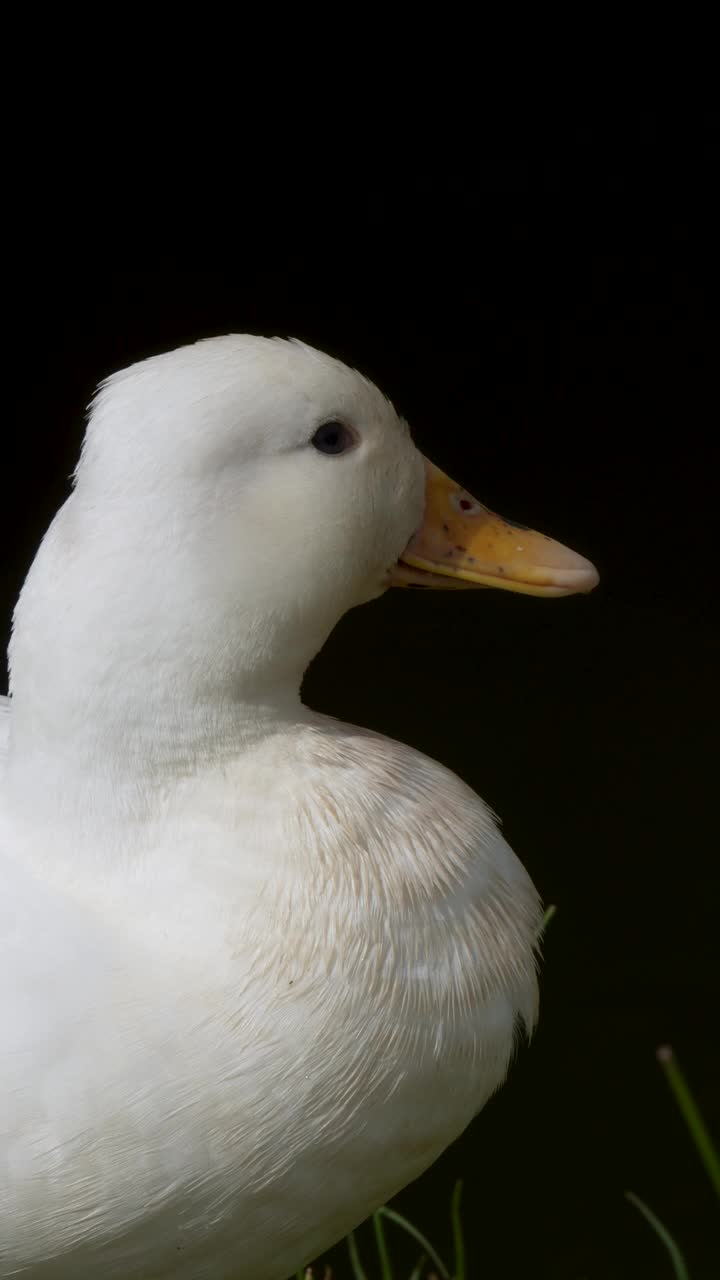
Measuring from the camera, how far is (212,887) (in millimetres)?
1070

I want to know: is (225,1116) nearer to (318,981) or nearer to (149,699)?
(318,981)

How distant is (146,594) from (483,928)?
1.08ft

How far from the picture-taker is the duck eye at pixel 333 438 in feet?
3.67

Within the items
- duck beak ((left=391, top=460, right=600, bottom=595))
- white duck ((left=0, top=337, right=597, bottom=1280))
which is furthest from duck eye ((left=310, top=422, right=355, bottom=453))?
duck beak ((left=391, top=460, right=600, bottom=595))

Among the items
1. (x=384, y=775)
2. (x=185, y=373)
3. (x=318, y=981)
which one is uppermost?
(x=185, y=373)

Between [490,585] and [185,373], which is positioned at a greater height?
[185,373]

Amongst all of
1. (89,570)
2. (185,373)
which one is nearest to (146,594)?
(89,570)

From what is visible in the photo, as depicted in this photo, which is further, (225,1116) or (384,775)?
(384,775)

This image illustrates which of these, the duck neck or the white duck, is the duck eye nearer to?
the white duck

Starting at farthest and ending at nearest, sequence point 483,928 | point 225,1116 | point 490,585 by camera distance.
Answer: point 490,585 → point 483,928 → point 225,1116

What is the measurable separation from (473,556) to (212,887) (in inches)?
13.1

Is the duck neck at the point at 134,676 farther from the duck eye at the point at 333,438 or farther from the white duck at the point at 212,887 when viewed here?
the duck eye at the point at 333,438

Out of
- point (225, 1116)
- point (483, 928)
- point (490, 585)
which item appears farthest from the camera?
point (490, 585)

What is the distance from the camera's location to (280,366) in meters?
1.10
